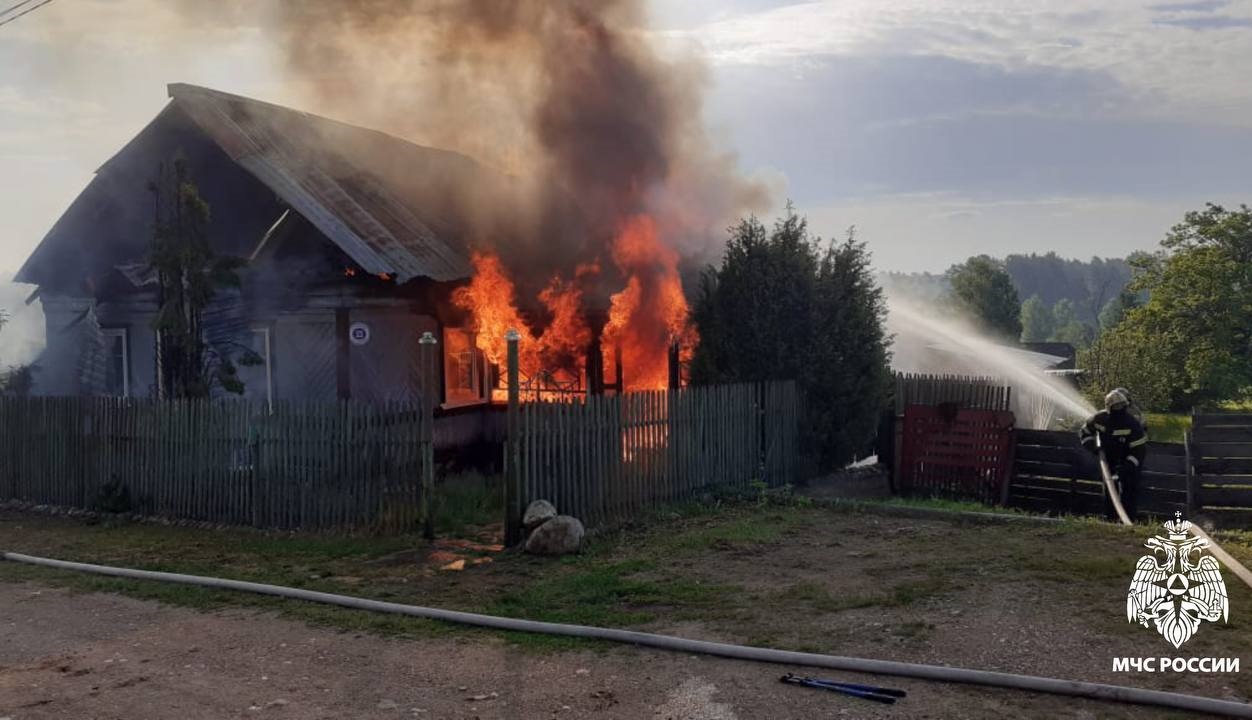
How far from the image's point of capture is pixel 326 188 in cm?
1486

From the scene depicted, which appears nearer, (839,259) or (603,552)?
(603,552)

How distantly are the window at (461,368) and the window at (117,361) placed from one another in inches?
249

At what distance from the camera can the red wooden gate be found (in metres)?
12.5

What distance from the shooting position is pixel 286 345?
14695mm

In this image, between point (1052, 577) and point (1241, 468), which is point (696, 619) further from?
point (1241, 468)

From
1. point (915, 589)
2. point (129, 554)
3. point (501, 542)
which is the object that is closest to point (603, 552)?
point (501, 542)

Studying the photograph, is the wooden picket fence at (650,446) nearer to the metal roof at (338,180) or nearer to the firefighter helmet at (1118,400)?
the firefighter helmet at (1118,400)

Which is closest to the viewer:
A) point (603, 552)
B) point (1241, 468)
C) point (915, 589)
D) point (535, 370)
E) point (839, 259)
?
point (915, 589)

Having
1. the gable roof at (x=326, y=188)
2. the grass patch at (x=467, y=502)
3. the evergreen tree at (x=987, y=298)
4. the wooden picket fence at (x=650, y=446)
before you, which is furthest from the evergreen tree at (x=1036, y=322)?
the grass patch at (x=467, y=502)

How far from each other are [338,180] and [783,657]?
501 inches

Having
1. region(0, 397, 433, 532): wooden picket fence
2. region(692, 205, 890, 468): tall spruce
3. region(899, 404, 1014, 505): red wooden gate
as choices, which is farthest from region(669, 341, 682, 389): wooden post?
region(0, 397, 433, 532): wooden picket fence

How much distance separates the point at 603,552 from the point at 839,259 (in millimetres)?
7111

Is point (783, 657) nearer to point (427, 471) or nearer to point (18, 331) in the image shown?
point (427, 471)

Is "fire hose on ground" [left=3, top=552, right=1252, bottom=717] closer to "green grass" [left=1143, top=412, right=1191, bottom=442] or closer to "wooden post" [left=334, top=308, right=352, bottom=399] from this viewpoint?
"wooden post" [left=334, top=308, right=352, bottom=399]
